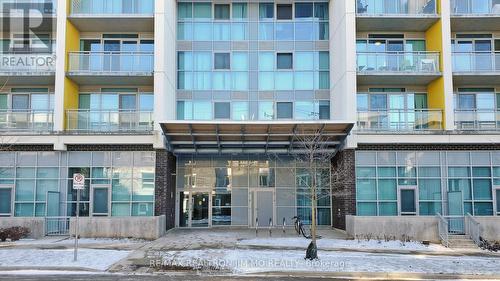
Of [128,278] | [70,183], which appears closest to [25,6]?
[70,183]

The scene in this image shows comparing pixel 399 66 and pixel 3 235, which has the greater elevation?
pixel 399 66

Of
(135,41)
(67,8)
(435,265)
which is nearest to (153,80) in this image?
(135,41)

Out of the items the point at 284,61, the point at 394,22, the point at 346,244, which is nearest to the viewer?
the point at 346,244

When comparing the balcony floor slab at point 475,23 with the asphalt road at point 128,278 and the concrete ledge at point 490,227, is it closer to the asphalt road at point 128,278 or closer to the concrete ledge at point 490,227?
the concrete ledge at point 490,227

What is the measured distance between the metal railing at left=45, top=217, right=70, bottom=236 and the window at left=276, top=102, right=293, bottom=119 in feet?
40.6

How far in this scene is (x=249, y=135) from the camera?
81.0 ft

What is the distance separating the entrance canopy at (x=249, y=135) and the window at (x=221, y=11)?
307 inches

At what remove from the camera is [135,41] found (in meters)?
27.5

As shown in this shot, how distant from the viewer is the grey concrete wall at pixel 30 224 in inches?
877

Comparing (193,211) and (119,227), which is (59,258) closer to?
(119,227)

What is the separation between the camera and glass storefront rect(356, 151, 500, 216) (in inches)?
949

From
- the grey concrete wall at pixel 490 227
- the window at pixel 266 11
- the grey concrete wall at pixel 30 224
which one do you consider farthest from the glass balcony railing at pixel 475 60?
the grey concrete wall at pixel 30 224

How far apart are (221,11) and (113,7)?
20.2 ft

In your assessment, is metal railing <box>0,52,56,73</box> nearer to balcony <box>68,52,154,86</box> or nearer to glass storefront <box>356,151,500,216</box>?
balcony <box>68,52,154,86</box>
